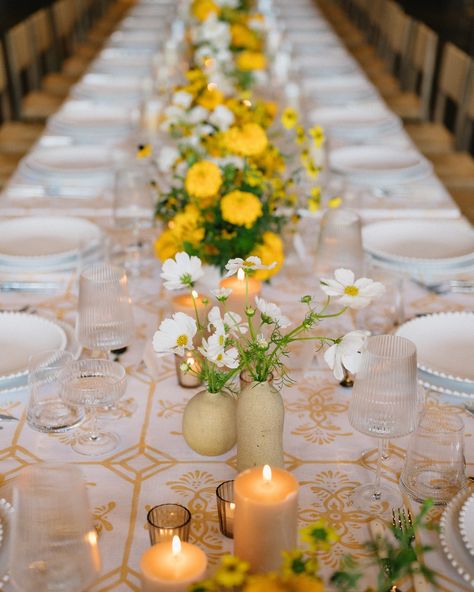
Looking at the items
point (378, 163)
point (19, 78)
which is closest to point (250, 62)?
point (378, 163)

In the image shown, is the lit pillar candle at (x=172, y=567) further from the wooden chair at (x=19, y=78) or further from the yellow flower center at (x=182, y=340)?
the wooden chair at (x=19, y=78)

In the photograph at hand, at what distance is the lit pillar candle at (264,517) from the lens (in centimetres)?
86

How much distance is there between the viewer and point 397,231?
2014mm

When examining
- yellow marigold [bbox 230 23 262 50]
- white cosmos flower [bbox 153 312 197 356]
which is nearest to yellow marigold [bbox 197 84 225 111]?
white cosmos flower [bbox 153 312 197 356]

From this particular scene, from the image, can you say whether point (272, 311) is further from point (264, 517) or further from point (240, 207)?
point (240, 207)

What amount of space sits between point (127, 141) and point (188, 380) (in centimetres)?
164

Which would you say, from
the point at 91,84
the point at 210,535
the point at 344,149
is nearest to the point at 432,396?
the point at 210,535

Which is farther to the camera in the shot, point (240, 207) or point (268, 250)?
point (268, 250)

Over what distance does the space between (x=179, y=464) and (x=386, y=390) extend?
336 mm

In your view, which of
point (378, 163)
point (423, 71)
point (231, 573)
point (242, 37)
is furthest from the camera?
point (423, 71)

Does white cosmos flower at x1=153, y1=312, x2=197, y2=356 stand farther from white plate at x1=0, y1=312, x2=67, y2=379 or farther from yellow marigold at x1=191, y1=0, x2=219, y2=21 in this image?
yellow marigold at x1=191, y1=0, x2=219, y2=21

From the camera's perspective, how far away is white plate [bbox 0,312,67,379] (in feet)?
4.63

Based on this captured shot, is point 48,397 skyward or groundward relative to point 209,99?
groundward

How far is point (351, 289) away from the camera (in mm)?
1081
